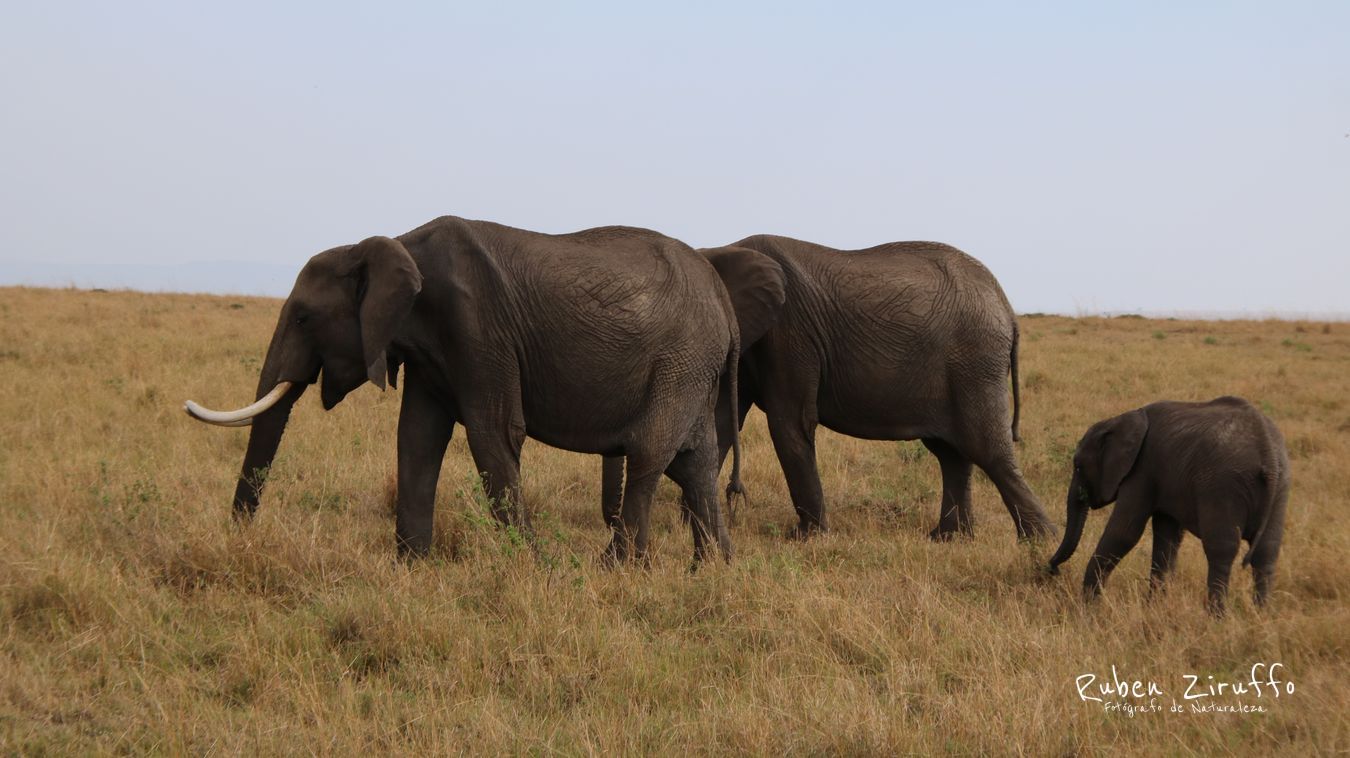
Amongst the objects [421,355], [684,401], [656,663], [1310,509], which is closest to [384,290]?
[421,355]

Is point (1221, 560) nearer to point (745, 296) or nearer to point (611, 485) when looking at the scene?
point (745, 296)

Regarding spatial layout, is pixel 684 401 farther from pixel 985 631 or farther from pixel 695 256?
pixel 985 631

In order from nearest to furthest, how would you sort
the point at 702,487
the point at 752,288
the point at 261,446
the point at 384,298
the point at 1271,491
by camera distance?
the point at 1271,491
the point at 384,298
the point at 261,446
the point at 702,487
the point at 752,288

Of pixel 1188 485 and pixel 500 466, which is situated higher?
pixel 1188 485

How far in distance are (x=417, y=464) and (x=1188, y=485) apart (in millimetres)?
4485

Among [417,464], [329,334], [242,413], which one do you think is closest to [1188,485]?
[417,464]

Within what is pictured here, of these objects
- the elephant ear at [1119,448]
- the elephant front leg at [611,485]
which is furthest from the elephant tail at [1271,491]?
the elephant front leg at [611,485]

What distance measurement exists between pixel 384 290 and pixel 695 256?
2.15m

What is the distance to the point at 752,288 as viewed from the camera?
26.8ft

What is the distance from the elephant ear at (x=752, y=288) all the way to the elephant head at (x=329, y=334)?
2.48 meters

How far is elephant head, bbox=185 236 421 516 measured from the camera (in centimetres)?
657

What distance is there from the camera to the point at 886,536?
8531 mm

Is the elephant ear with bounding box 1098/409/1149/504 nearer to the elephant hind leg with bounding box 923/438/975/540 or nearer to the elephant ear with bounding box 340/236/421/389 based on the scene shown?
the elephant hind leg with bounding box 923/438/975/540

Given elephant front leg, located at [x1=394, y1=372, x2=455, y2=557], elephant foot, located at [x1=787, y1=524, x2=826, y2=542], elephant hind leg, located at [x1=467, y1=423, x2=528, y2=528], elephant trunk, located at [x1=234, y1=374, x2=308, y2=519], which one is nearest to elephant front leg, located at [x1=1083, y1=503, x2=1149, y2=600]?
elephant foot, located at [x1=787, y1=524, x2=826, y2=542]
